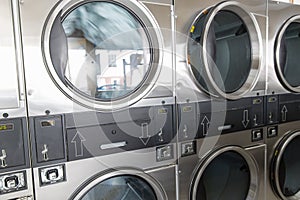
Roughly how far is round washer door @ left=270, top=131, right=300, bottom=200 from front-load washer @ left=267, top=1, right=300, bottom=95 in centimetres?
41

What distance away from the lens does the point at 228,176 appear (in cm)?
165

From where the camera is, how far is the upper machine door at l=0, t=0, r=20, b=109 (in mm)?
935

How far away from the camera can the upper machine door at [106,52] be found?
3.53 ft

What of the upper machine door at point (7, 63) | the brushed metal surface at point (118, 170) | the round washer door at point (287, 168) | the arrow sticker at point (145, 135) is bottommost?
the round washer door at point (287, 168)

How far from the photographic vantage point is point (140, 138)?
48.9 inches

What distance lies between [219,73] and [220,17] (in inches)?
14.0

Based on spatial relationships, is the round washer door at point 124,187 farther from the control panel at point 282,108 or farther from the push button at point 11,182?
the control panel at point 282,108

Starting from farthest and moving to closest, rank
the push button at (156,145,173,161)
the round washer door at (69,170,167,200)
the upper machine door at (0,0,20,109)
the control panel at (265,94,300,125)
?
the control panel at (265,94,300,125) < the push button at (156,145,173,161) < the round washer door at (69,170,167,200) < the upper machine door at (0,0,20,109)

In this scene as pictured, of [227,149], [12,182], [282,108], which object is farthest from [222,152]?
[12,182]

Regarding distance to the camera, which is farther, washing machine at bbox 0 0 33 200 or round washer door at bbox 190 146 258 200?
round washer door at bbox 190 146 258 200

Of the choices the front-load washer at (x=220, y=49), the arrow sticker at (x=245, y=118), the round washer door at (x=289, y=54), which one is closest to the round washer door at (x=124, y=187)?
the front-load washer at (x=220, y=49)

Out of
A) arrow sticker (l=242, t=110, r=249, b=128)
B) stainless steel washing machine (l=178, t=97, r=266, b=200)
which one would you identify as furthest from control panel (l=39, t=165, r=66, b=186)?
arrow sticker (l=242, t=110, r=249, b=128)

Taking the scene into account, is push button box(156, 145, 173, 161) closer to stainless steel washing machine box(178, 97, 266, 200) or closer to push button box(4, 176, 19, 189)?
stainless steel washing machine box(178, 97, 266, 200)

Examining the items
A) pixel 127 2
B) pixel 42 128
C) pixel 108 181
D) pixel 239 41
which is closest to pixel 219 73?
pixel 239 41
